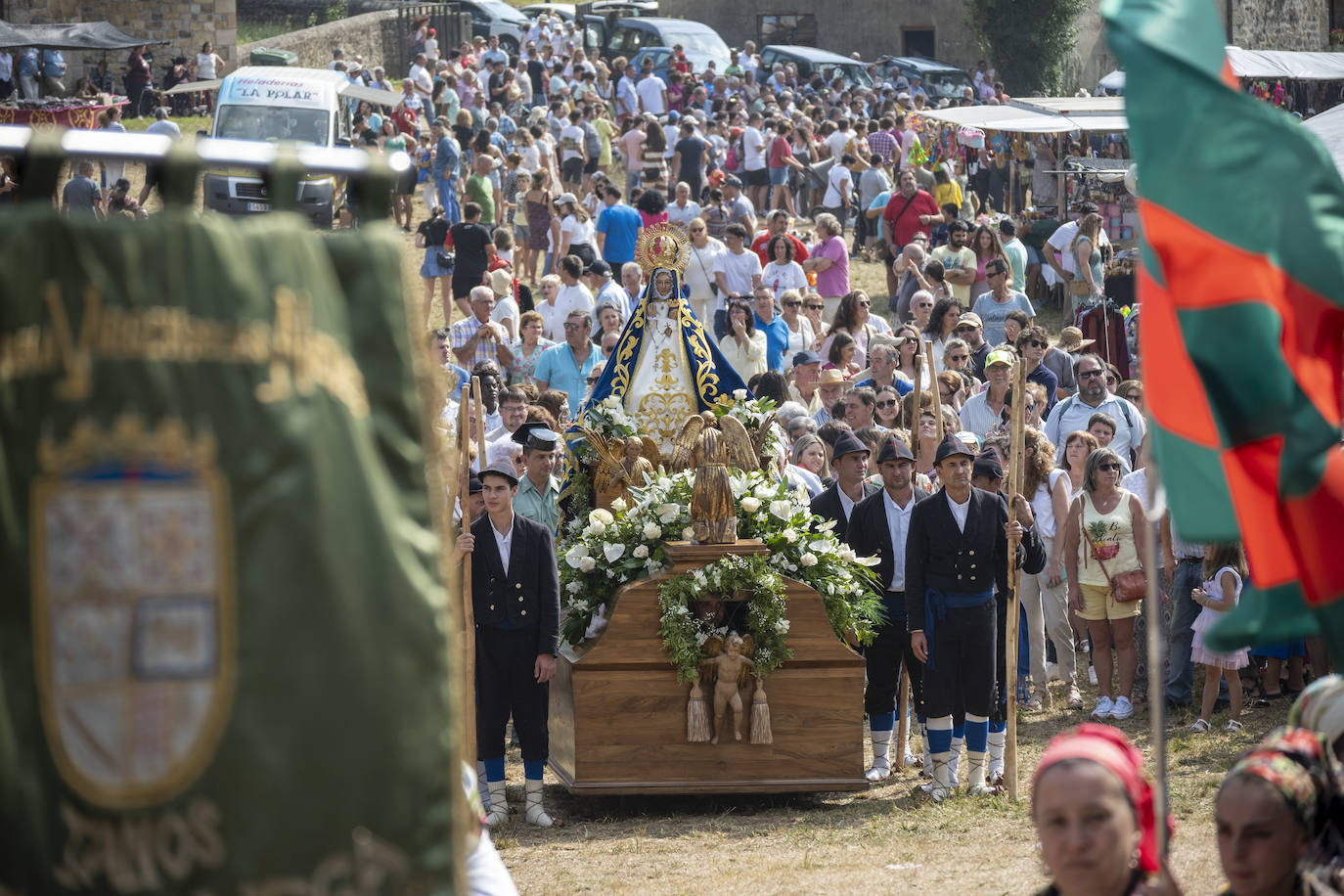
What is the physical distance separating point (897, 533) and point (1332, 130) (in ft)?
10.1

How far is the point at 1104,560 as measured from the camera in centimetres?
985

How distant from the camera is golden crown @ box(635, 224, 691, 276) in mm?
9820

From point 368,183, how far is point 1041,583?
28.3ft

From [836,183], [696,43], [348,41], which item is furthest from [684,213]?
[348,41]

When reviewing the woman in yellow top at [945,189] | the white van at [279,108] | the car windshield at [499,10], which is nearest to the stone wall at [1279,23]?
the woman in yellow top at [945,189]

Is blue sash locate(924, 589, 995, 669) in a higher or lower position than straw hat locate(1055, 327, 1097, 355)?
lower

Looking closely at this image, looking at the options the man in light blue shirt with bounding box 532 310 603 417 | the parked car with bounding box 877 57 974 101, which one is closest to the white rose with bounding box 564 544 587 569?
the man in light blue shirt with bounding box 532 310 603 417

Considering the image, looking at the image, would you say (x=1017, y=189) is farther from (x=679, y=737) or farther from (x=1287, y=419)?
(x=1287, y=419)

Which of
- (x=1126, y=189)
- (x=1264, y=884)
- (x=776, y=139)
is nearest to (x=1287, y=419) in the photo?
(x=1264, y=884)

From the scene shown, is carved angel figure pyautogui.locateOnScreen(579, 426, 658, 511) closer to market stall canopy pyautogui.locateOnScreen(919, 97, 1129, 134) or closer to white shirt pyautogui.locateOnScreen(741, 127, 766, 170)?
market stall canopy pyautogui.locateOnScreen(919, 97, 1129, 134)

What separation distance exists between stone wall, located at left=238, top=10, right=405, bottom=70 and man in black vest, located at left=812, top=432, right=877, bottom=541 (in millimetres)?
33034

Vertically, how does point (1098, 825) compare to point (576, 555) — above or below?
above

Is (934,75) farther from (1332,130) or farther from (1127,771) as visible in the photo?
(1127,771)

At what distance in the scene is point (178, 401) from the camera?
2141mm
